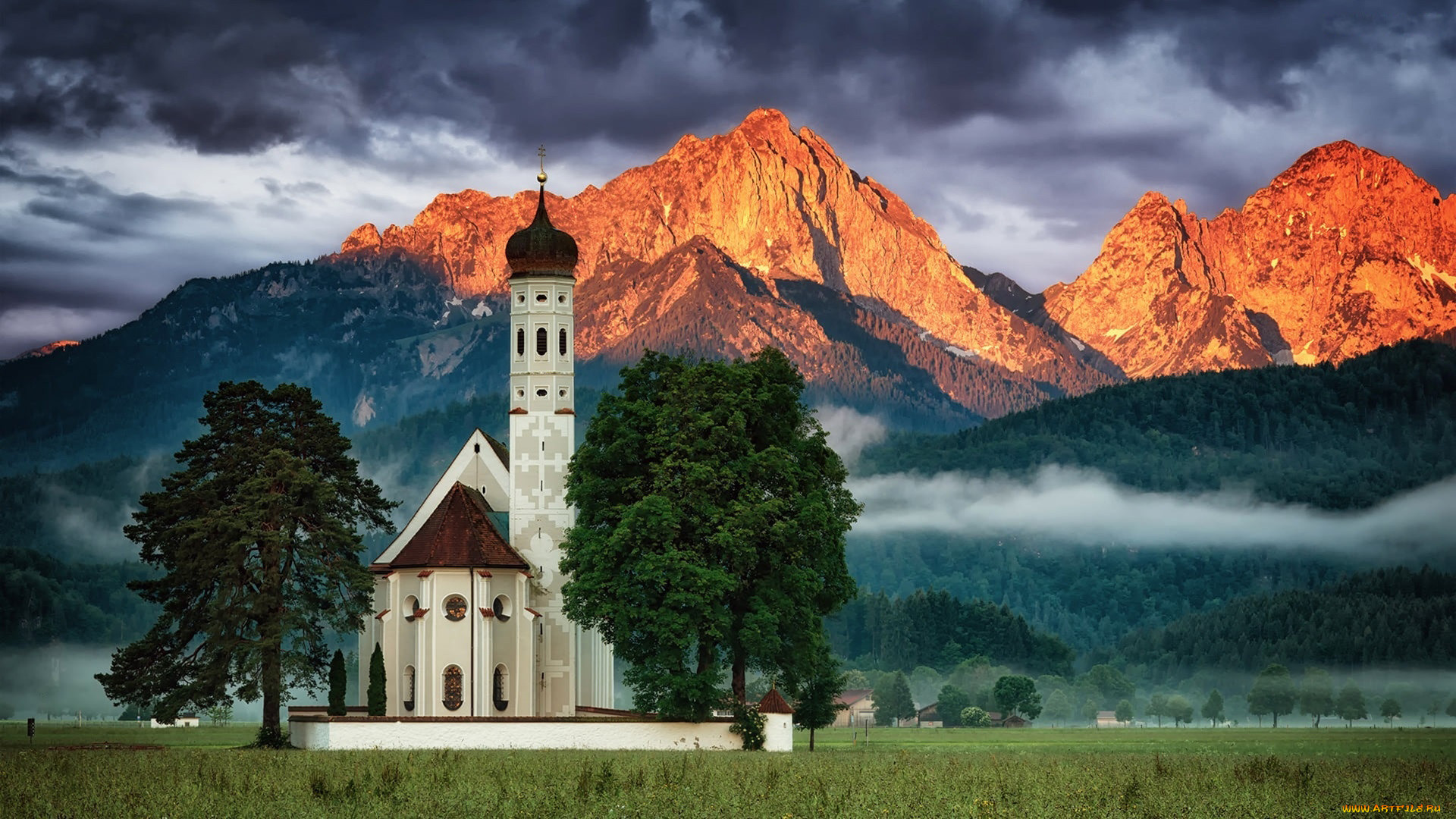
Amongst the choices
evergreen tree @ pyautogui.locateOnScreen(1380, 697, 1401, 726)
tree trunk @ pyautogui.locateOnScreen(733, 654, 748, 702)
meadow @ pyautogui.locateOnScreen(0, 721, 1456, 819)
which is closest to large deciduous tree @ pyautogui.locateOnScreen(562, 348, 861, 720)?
tree trunk @ pyautogui.locateOnScreen(733, 654, 748, 702)

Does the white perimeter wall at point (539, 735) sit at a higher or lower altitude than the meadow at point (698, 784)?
higher

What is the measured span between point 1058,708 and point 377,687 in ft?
425

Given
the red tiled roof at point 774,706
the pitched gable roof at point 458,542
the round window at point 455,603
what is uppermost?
the pitched gable roof at point 458,542

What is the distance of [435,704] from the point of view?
270 feet

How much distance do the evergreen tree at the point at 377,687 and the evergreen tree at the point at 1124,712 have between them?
125357 mm

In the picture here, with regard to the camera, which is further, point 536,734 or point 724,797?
point 536,734

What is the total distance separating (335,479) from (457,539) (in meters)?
9.43

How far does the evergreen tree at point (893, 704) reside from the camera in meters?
179

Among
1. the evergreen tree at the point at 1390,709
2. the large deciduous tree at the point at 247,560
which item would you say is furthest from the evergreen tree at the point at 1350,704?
the large deciduous tree at the point at 247,560

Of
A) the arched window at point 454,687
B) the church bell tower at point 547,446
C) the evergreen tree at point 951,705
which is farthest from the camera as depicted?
the evergreen tree at point 951,705

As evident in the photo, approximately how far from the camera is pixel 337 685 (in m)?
73.9

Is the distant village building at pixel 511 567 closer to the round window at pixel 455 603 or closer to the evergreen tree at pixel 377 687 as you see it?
the round window at pixel 455 603

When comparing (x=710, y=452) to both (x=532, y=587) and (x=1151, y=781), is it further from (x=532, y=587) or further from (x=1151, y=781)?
(x=1151, y=781)

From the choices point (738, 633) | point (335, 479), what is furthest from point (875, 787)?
point (335, 479)
